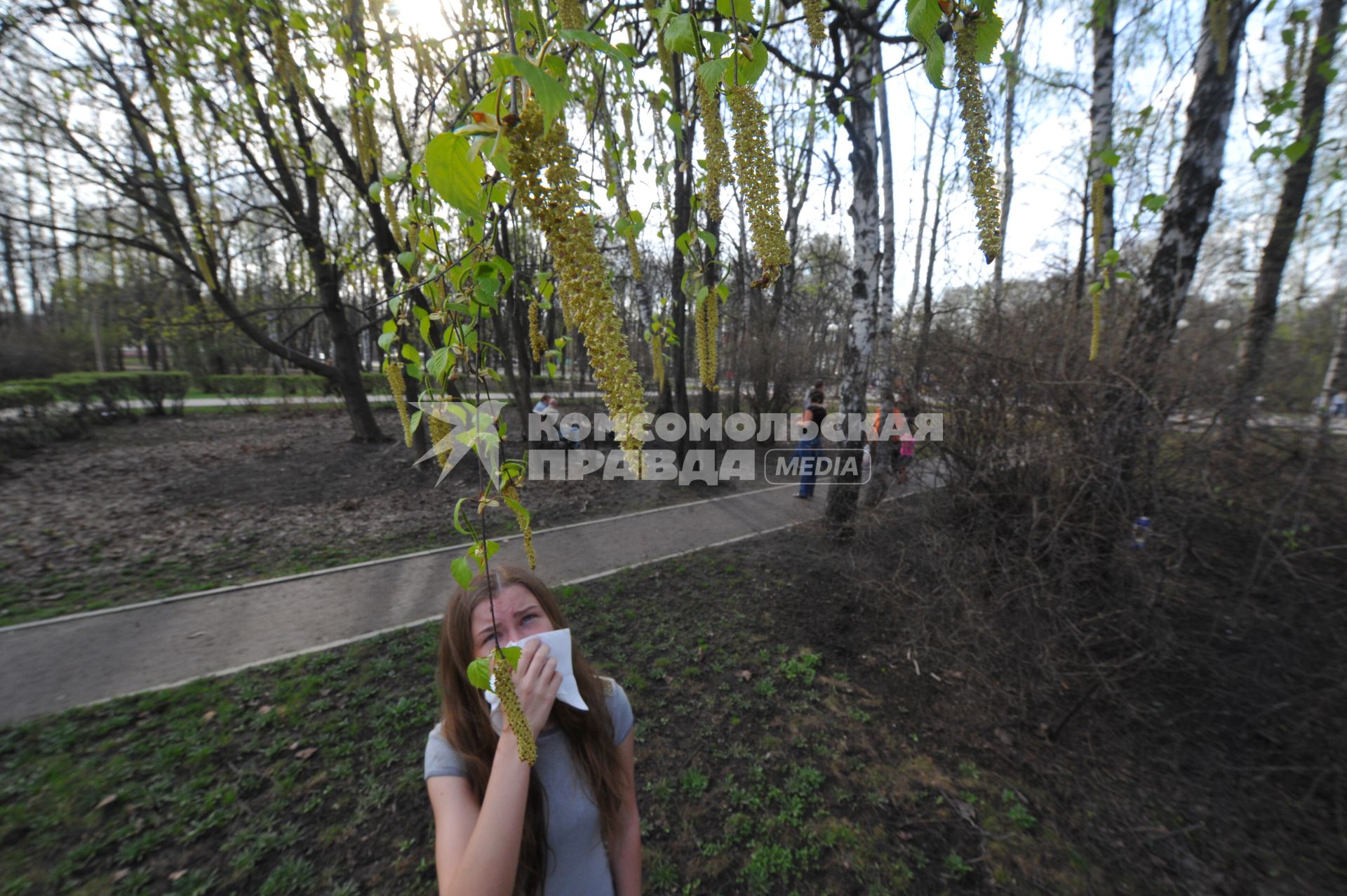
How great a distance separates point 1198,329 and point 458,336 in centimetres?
493

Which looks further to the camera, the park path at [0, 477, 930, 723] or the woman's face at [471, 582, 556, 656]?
the park path at [0, 477, 930, 723]

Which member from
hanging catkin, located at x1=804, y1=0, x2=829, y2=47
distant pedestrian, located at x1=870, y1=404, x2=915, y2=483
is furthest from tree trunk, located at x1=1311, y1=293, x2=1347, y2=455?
hanging catkin, located at x1=804, y1=0, x2=829, y2=47

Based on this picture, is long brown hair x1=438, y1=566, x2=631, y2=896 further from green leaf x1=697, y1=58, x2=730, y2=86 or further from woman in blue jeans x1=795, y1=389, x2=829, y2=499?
woman in blue jeans x1=795, y1=389, x2=829, y2=499

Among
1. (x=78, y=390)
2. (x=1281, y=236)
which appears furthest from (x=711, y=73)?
(x=78, y=390)

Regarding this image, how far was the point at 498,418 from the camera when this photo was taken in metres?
1.23

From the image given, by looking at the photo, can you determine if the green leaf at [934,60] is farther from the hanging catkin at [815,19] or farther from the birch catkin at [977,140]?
the hanging catkin at [815,19]

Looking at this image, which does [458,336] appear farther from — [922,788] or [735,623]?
[735,623]

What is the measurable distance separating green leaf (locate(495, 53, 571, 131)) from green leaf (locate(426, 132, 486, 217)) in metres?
0.13

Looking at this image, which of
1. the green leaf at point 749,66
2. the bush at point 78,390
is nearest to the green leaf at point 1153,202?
the green leaf at point 749,66

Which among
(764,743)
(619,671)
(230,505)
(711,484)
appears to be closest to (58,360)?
(230,505)

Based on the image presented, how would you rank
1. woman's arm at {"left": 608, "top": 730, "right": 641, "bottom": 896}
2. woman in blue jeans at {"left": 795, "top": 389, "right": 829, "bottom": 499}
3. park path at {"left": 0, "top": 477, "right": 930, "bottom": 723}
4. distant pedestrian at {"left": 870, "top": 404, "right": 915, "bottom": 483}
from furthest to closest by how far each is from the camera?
woman in blue jeans at {"left": 795, "top": 389, "right": 829, "bottom": 499}
distant pedestrian at {"left": 870, "top": 404, "right": 915, "bottom": 483}
park path at {"left": 0, "top": 477, "right": 930, "bottom": 723}
woman's arm at {"left": 608, "top": 730, "right": 641, "bottom": 896}

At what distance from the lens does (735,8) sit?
102 centimetres

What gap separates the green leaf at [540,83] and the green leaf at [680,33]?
303 mm

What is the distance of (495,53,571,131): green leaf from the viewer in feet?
2.48
